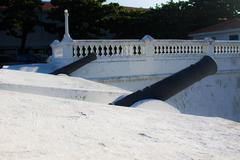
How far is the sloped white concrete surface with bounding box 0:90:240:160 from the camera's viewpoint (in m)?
2.08

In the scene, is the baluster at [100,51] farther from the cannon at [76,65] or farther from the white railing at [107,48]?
the cannon at [76,65]

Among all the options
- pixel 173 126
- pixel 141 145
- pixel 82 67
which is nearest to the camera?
pixel 141 145

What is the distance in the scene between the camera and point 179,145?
243 cm

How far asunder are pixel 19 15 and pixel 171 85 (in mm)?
26286

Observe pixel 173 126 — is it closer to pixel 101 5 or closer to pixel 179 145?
pixel 179 145

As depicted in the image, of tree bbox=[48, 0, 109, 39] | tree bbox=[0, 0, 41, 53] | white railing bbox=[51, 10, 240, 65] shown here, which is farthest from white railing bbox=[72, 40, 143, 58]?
tree bbox=[0, 0, 41, 53]

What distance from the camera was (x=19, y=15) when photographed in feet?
98.1

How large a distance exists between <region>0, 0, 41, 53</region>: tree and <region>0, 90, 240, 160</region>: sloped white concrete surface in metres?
28.0

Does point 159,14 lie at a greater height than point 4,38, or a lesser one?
greater

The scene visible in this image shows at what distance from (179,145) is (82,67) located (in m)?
7.89

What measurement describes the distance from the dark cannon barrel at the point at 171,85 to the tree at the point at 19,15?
82.1ft

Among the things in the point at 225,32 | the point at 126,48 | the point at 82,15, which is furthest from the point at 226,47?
the point at 82,15

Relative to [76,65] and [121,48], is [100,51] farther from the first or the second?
[76,65]

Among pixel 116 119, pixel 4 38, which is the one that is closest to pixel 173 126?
pixel 116 119
